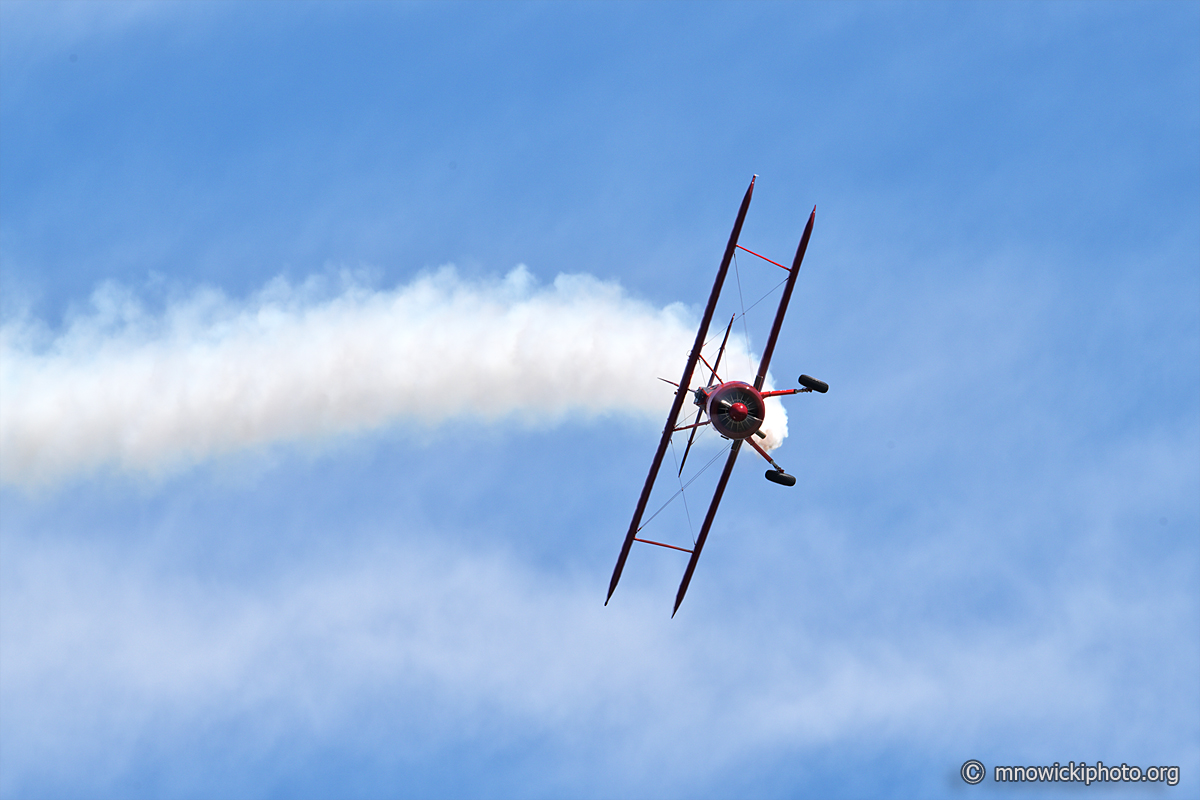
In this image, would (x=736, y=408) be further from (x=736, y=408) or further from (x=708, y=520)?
(x=708, y=520)

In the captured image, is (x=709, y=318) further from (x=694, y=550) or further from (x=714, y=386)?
(x=694, y=550)

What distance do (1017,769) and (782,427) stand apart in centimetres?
2045

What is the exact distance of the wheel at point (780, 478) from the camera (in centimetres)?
6556

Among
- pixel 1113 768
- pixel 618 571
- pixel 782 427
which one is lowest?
pixel 1113 768

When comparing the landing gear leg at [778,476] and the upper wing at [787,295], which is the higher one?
the upper wing at [787,295]

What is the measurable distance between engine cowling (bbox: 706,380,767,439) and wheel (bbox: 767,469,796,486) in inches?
86.6

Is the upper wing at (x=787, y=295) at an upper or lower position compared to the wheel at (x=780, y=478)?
upper

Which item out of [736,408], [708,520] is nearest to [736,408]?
[736,408]

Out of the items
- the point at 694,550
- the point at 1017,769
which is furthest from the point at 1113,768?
the point at 694,550

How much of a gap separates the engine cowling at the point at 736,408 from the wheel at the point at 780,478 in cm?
220

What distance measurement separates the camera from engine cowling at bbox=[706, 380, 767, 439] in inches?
2544

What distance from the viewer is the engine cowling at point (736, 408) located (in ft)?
212

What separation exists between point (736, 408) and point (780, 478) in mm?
3984

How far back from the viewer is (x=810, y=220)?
66250 millimetres
